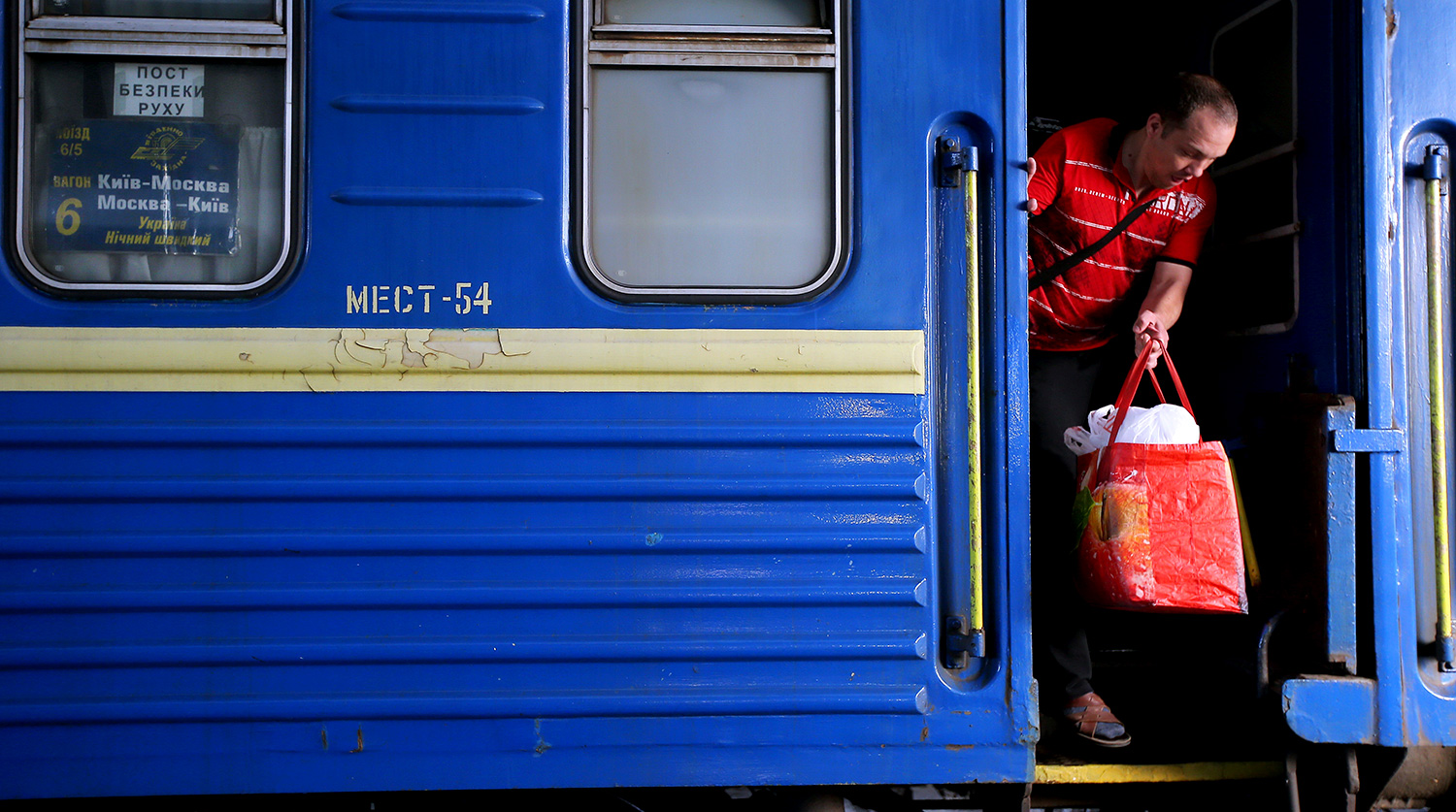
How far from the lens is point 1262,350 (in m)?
2.61

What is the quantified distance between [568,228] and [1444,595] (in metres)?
2.32

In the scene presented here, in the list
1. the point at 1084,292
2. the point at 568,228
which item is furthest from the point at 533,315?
the point at 1084,292

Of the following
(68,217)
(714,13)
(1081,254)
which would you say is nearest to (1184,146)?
(1081,254)

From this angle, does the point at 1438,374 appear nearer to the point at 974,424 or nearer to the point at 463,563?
the point at 974,424

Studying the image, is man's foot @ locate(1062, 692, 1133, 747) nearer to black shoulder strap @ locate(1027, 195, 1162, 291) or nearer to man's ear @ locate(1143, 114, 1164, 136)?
black shoulder strap @ locate(1027, 195, 1162, 291)

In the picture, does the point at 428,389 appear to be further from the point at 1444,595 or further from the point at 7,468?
the point at 1444,595

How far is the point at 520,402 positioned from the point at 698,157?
0.71 m

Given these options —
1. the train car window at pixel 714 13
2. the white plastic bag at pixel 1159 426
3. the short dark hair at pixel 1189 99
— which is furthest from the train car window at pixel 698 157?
the short dark hair at pixel 1189 99

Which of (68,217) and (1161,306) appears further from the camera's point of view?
(1161,306)

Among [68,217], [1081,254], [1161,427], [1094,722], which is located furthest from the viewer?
[1081,254]

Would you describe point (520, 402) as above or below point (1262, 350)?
below

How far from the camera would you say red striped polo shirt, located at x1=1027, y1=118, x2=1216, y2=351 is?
256 centimetres

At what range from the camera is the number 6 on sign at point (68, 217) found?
2.04 m

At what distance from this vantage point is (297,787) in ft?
6.70
